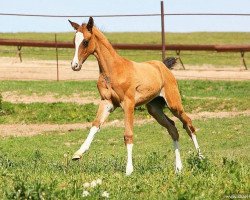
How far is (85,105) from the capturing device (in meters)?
21.5

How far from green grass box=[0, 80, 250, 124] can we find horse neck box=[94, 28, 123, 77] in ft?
30.2

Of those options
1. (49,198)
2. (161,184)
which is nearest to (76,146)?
(161,184)

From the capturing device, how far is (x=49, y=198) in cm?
804

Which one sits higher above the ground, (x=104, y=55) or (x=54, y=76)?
(x=104, y=55)

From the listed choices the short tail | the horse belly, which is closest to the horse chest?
the horse belly

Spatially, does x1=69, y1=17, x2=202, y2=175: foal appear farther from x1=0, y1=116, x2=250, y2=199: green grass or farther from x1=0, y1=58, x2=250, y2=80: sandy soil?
x1=0, y1=58, x2=250, y2=80: sandy soil

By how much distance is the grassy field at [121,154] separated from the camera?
880 cm

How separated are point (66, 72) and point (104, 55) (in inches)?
823

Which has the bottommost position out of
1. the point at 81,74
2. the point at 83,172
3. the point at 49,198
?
the point at 81,74

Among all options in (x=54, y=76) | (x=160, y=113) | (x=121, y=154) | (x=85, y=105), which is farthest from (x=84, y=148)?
(x=54, y=76)

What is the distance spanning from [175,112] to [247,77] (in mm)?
18196

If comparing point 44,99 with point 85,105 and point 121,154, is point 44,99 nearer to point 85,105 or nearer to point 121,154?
point 85,105

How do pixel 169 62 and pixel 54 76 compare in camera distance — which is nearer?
pixel 169 62

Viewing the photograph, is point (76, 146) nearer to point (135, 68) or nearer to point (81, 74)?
point (135, 68)
